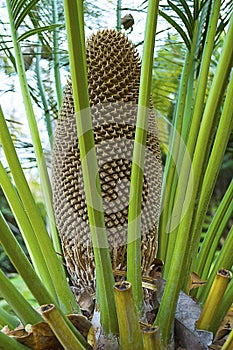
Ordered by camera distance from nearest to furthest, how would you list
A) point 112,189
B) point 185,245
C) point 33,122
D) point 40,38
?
point 185,245, point 112,189, point 33,122, point 40,38

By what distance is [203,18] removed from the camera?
2.76ft

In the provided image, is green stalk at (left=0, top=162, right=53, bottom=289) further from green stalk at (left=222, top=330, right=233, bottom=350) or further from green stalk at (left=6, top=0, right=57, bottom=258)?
green stalk at (left=222, top=330, right=233, bottom=350)

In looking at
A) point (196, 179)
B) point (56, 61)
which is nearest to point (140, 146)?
point (196, 179)

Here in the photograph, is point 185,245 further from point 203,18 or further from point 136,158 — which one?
point 203,18

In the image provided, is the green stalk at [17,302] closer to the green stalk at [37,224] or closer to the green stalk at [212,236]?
the green stalk at [37,224]

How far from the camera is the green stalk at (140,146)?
0.50 meters

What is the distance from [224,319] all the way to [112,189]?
0.23 meters

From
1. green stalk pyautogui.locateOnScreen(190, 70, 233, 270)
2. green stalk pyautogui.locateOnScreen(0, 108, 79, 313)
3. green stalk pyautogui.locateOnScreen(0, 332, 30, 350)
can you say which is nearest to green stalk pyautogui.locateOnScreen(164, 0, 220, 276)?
green stalk pyautogui.locateOnScreen(190, 70, 233, 270)

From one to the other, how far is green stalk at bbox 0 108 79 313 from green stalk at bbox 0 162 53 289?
21 millimetres

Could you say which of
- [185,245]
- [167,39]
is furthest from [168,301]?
[167,39]

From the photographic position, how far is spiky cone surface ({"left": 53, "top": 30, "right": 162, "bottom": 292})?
0.64 meters

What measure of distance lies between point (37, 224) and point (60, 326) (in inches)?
6.3

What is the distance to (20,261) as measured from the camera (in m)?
0.46

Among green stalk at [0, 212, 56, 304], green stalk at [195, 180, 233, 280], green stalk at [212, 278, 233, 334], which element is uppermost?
green stalk at [0, 212, 56, 304]
